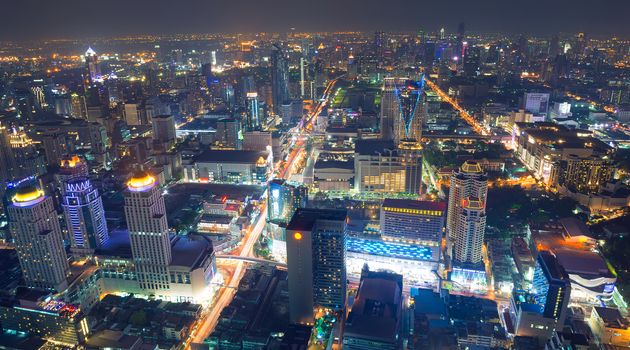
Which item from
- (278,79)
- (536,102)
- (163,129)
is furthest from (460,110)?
(163,129)

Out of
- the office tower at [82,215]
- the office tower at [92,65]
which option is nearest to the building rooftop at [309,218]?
the office tower at [82,215]

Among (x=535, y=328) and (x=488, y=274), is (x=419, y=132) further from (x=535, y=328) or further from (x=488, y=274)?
(x=535, y=328)

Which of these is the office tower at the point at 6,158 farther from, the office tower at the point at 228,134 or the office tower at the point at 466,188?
the office tower at the point at 466,188

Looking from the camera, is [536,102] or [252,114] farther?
[536,102]

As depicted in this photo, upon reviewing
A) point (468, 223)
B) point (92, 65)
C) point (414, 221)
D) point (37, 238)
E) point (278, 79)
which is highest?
point (92, 65)

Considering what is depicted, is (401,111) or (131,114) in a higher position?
(401,111)

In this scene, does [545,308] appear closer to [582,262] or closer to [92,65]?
[582,262]

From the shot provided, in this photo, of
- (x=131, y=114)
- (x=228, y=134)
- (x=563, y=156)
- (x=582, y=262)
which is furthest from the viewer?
(x=131, y=114)

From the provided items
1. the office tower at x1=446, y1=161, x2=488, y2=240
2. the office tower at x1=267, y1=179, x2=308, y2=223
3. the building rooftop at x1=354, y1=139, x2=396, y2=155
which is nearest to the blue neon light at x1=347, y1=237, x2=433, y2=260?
the office tower at x1=446, y1=161, x2=488, y2=240
